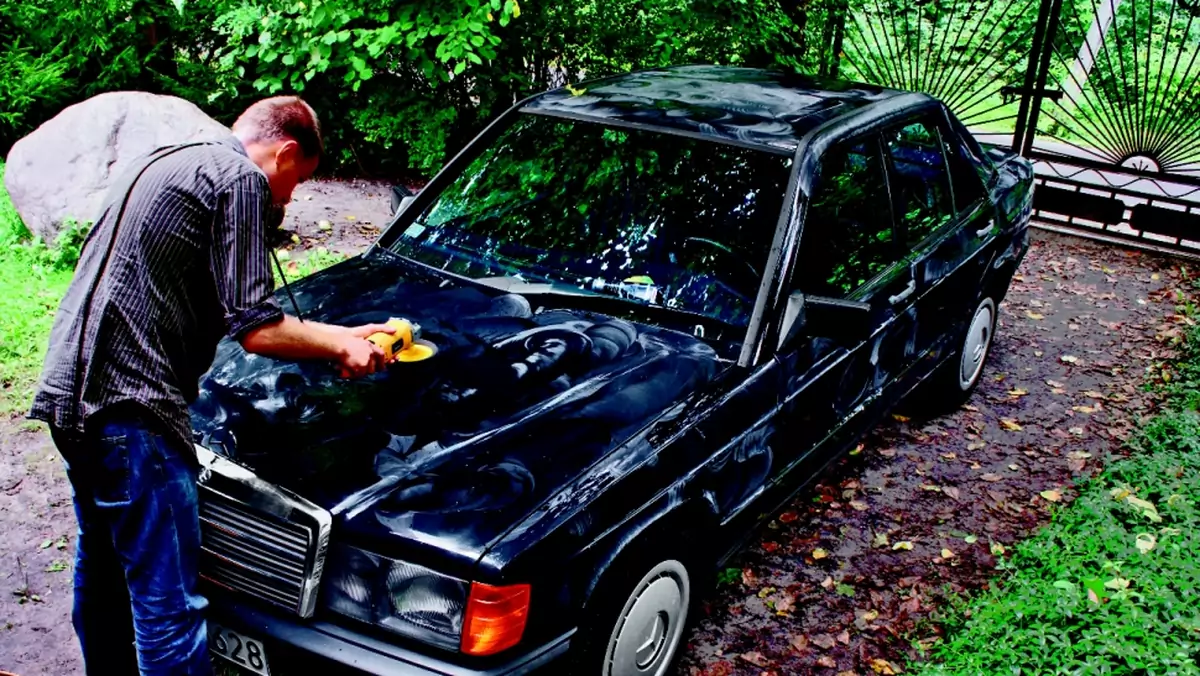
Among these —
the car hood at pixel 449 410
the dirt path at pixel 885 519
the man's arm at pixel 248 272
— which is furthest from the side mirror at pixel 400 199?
the dirt path at pixel 885 519

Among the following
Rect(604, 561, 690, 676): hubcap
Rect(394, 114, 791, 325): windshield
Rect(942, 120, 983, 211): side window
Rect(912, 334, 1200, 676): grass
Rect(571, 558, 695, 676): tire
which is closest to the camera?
Rect(571, 558, 695, 676): tire

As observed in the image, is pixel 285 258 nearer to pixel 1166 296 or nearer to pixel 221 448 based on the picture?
pixel 221 448

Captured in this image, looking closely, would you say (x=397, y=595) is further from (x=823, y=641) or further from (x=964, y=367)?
(x=964, y=367)

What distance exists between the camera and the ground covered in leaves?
12.0ft

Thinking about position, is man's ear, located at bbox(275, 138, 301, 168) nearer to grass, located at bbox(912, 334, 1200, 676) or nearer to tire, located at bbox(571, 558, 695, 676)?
tire, located at bbox(571, 558, 695, 676)

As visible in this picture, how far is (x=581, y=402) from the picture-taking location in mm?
2996

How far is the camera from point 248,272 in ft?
7.98

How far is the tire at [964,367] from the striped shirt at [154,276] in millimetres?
3695

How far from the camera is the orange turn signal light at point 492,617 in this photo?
2.39 m

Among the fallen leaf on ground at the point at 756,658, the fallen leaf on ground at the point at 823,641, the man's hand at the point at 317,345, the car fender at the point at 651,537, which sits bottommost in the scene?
the fallen leaf on ground at the point at 823,641

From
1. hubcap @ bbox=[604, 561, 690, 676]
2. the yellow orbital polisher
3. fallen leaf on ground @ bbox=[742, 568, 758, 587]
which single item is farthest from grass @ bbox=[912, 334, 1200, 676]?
the yellow orbital polisher

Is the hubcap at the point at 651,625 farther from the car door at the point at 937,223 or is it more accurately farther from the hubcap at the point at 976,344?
the hubcap at the point at 976,344

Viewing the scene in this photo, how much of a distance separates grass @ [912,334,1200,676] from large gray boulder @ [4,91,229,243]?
5443mm

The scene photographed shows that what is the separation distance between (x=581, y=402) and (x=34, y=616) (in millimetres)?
2248
